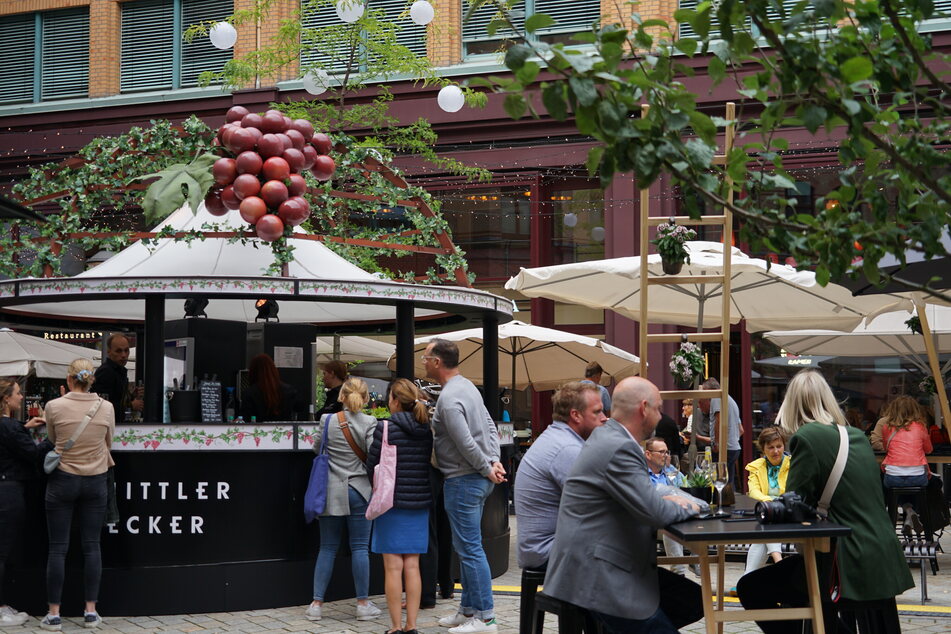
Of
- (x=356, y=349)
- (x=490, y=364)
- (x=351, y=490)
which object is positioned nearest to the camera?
(x=351, y=490)

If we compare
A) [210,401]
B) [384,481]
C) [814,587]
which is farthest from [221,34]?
[814,587]

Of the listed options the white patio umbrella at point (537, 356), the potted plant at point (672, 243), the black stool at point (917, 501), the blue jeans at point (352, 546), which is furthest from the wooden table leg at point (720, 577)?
the white patio umbrella at point (537, 356)

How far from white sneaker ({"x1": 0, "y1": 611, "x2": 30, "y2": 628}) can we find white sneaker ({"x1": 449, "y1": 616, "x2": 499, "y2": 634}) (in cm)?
311

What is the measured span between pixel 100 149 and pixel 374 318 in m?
4.05

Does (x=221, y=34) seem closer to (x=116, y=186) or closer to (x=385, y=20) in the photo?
(x=385, y=20)

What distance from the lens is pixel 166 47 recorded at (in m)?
22.1

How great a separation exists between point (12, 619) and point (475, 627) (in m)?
3.35

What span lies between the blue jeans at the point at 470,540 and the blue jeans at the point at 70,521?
248cm

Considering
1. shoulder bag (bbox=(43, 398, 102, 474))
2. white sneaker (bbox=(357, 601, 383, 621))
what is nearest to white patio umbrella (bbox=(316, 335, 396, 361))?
white sneaker (bbox=(357, 601, 383, 621))

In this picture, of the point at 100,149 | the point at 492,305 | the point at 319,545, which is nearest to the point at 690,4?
the point at 492,305

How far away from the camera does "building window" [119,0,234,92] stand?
862 inches

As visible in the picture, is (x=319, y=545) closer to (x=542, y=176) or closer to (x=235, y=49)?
(x=542, y=176)

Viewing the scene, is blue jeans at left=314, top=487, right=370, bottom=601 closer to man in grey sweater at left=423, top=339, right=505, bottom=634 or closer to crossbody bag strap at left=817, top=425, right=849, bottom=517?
man in grey sweater at left=423, top=339, right=505, bottom=634

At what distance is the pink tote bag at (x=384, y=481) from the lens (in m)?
8.00
